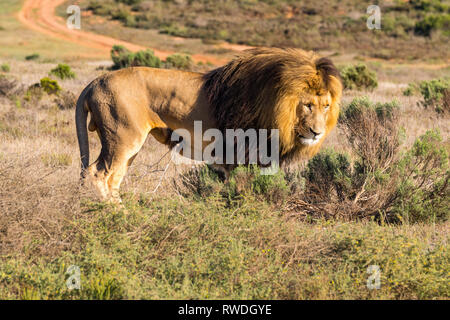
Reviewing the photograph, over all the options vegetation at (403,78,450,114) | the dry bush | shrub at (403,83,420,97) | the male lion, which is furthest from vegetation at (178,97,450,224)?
shrub at (403,83,420,97)

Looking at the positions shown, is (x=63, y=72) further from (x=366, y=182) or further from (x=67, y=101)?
(x=366, y=182)

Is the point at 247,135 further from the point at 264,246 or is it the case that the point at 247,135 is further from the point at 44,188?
the point at 44,188

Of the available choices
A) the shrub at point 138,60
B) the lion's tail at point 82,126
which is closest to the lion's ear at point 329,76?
the lion's tail at point 82,126

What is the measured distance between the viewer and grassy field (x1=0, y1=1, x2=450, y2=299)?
4531 millimetres

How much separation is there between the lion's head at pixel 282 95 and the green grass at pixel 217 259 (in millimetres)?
962

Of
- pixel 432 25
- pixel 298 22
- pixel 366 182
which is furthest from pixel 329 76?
pixel 298 22

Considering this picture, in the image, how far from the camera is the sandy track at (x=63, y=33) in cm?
3588

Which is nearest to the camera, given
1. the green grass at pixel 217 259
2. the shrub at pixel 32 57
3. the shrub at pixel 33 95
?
the green grass at pixel 217 259

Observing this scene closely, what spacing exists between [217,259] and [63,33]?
42.3m

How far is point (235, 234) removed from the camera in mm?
5305

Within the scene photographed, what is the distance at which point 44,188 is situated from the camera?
5414 mm

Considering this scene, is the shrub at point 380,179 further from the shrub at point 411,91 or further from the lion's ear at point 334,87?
the shrub at point 411,91

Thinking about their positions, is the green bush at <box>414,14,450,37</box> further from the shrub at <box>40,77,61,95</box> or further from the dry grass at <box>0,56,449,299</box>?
the dry grass at <box>0,56,449,299</box>

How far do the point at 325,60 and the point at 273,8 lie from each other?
54123 mm
